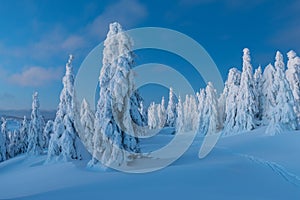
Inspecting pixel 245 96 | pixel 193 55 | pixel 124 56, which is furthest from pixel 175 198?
pixel 245 96

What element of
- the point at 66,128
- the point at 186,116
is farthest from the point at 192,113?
the point at 66,128

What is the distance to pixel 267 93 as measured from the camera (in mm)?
46406

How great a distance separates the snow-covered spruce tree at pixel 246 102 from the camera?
42812 mm

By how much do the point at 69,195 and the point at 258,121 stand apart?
40.1 meters

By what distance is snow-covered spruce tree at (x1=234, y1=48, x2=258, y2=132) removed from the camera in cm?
4281

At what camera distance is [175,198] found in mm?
10281

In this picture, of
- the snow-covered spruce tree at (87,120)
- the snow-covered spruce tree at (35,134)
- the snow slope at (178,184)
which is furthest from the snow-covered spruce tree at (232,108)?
the snow-covered spruce tree at (35,134)

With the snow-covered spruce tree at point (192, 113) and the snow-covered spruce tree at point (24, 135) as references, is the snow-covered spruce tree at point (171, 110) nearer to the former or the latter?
the snow-covered spruce tree at point (192, 113)

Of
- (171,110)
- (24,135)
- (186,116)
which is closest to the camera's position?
(24,135)

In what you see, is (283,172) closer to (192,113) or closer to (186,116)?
(186,116)

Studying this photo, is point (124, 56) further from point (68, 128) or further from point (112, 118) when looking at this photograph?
point (68, 128)

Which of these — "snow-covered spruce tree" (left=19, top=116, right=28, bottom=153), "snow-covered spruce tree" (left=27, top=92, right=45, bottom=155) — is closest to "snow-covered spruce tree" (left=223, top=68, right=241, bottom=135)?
"snow-covered spruce tree" (left=27, top=92, right=45, bottom=155)

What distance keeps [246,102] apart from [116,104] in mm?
30385

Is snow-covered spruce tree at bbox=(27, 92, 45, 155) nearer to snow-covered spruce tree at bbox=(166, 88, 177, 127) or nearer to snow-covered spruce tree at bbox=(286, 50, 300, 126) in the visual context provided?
snow-covered spruce tree at bbox=(286, 50, 300, 126)
